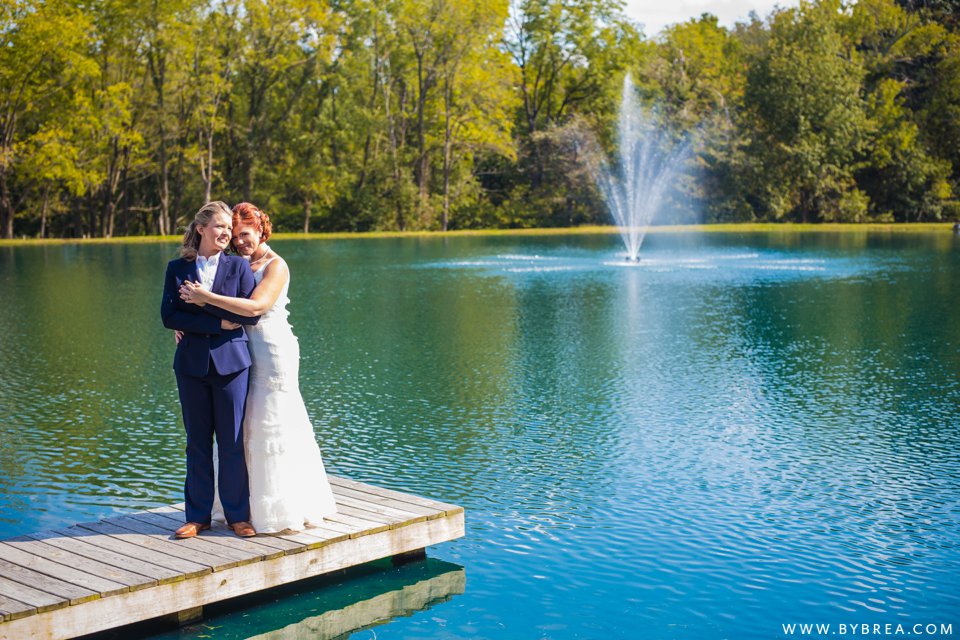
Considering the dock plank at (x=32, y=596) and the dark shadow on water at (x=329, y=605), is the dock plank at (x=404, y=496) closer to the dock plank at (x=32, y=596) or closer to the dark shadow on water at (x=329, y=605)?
the dark shadow on water at (x=329, y=605)

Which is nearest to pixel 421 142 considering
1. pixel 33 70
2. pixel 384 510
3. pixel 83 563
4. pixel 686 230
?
pixel 686 230

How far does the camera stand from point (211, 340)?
6.07 meters

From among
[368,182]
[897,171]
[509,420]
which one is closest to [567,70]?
[368,182]

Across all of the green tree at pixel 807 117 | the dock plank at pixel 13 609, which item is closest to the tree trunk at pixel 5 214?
the green tree at pixel 807 117

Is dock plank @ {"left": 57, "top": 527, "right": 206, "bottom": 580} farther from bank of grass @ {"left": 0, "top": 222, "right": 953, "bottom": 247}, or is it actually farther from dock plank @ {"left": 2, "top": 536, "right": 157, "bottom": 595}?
bank of grass @ {"left": 0, "top": 222, "right": 953, "bottom": 247}

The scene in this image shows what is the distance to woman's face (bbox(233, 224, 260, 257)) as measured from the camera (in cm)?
623

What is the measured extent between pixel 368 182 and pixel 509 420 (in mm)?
49651

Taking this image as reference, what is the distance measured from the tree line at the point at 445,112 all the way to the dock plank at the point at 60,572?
46.2 metres

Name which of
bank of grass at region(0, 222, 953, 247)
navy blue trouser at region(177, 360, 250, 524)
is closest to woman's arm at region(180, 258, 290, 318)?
navy blue trouser at region(177, 360, 250, 524)

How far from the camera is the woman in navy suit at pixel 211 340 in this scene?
6059 mm

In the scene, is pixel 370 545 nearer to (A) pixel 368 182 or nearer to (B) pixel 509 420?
(B) pixel 509 420

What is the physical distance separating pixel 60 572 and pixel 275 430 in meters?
1.31

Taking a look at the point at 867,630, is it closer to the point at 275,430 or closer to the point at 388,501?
the point at 388,501

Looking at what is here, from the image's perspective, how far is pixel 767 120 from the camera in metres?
63.4
